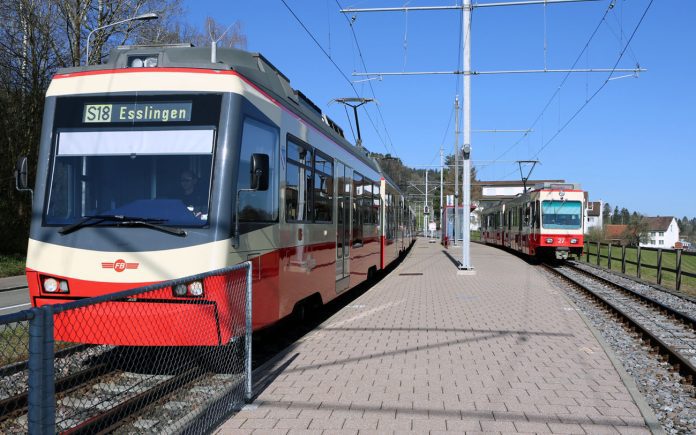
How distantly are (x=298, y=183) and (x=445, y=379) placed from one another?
10.3 ft

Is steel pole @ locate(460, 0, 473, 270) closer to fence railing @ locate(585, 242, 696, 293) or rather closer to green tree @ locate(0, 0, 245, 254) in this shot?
fence railing @ locate(585, 242, 696, 293)

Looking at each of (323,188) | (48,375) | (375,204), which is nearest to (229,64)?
(323,188)

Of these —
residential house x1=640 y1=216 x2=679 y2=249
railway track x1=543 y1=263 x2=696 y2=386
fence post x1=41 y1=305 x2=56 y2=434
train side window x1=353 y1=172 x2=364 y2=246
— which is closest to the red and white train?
fence post x1=41 y1=305 x2=56 y2=434

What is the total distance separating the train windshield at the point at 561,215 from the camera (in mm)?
24703

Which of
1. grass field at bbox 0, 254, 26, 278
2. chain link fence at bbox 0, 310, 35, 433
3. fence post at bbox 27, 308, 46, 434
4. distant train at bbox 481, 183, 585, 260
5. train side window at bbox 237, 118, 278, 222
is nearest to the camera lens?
fence post at bbox 27, 308, 46, 434

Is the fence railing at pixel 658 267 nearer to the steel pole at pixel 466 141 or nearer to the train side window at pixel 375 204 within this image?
the steel pole at pixel 466 141

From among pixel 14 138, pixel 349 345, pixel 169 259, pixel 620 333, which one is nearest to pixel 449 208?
pixel 14 138

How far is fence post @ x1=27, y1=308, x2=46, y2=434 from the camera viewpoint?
2783 mm

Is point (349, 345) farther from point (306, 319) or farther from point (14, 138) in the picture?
point (14, 138)

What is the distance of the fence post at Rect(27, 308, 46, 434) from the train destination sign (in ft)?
10.9

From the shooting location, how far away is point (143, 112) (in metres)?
5.83

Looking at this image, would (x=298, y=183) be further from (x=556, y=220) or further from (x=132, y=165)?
(x=556, y=220)

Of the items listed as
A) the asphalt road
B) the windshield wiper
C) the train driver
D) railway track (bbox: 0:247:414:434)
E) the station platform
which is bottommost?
the asphalt road

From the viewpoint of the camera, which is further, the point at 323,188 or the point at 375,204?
the point at 375,204
